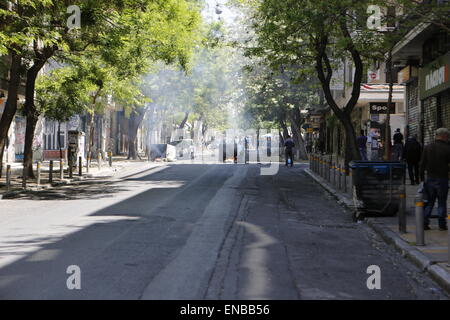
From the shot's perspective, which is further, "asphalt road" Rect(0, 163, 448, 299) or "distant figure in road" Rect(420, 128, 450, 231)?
"distant figure in road" Rect(420, 128, 450, 231)

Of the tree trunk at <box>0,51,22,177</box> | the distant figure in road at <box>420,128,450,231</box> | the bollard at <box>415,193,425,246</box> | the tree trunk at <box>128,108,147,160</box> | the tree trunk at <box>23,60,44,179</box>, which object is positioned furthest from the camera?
the tree trunk at <box>128,108,147,160</box>

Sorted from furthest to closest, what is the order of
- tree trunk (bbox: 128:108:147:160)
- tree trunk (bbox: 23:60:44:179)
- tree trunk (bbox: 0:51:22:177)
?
tree trunk (bbox: 128:108:147:160) → tree trunk (bbox: 23:60:44:179) → tree trunk (bbox: 0:51:22:177)

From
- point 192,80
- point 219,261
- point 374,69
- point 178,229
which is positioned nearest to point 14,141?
point 192,80

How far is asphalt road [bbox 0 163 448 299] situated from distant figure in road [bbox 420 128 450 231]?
1.28 m

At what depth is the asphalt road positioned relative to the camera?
6383mm

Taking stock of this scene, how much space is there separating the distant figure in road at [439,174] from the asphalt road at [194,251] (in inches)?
50.4

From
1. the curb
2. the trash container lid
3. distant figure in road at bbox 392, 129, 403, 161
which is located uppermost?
distant figure in road at bbox 392, 129, 403, 161

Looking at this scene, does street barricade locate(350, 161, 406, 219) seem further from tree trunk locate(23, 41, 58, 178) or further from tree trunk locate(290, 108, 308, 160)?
tree trunk locate(290, 108, 308, 160)

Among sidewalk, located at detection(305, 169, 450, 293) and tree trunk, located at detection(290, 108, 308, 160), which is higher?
tree trunk, located at detection(290, 108, 308, 160)

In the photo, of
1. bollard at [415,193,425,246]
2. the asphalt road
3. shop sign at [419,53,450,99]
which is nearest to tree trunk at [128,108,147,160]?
shop sign at [419,53,450,99]

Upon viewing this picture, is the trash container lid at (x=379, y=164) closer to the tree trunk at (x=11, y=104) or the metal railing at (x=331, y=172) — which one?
the metal railing at (x=331, y=172)

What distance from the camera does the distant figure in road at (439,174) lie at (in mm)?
10633

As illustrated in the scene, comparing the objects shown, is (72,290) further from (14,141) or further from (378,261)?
(14,141)
